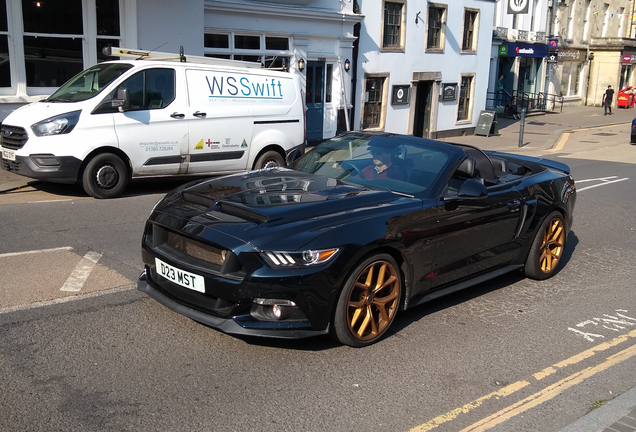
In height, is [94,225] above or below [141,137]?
below

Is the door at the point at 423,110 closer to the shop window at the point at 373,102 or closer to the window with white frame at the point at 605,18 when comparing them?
the shop window at the point at 373,102

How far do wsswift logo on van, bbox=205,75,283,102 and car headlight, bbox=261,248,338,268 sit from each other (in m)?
7.09

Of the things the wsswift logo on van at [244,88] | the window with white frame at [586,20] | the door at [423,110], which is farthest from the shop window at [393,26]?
the window with white frame at [586,20]

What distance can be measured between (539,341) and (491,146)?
18.1 m

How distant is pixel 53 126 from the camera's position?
374 inches

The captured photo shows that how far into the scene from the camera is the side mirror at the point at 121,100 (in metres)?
9.83

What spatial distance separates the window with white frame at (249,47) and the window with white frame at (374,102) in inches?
141

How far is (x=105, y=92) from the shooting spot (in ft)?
32.3

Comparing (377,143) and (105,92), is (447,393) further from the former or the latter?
(105,92)

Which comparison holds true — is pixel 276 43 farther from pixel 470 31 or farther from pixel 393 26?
pixel 470 31

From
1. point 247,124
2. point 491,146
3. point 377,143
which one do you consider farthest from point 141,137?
point 491,146

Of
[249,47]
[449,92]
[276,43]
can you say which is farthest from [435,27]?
[249,47]

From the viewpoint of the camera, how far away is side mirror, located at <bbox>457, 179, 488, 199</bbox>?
17.3 ft

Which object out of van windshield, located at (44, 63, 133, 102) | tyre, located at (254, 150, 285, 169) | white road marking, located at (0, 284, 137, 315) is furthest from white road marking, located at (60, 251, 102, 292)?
tyre, located at (254, 150, 285, 169)
